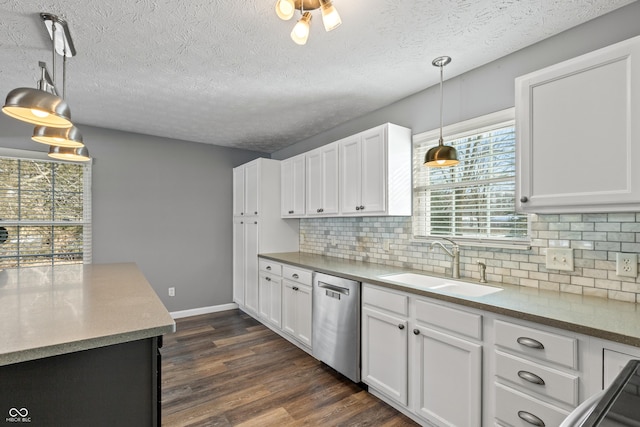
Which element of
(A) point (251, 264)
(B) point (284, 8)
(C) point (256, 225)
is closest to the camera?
(B) point (284, 8)

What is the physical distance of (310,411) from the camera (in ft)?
7.31

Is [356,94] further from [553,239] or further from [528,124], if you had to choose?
[553,239]

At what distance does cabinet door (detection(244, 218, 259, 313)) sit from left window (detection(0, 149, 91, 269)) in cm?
180

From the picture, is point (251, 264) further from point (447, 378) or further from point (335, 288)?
point (447, 378)

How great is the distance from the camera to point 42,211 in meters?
3.50

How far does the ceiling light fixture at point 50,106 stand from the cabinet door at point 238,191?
2.20m

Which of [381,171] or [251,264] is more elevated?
[381,171]

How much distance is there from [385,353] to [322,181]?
1.81 meters

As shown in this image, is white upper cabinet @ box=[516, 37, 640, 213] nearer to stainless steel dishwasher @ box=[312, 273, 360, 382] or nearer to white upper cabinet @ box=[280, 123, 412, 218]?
white upper cabinet @ box=[280, 123, 412, 218]

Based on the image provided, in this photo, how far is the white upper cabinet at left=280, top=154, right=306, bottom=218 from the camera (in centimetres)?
377

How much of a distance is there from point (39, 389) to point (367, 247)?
104 inches

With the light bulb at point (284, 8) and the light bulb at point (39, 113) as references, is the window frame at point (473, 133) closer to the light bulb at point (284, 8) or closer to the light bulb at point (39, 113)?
the light bulb at point (284, 8)

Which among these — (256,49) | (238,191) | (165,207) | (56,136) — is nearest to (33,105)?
(56,136)

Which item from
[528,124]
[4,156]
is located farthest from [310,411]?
[4,156]
